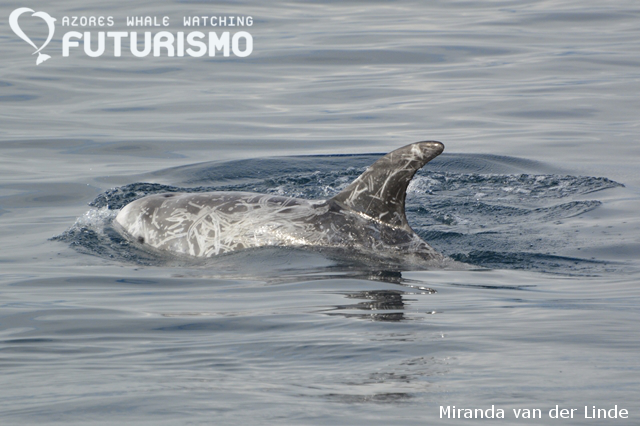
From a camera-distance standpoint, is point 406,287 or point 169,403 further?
point 406,287

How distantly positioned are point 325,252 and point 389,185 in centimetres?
98

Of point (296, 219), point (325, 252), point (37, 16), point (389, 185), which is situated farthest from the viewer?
point (37, 16)

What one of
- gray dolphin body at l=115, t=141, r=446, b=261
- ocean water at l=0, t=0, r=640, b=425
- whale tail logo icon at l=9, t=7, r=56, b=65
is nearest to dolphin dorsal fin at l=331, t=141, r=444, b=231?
gray dolphin body at l=115, t=141, r=446, b=261

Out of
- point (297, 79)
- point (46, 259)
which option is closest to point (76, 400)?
point (46, 259)

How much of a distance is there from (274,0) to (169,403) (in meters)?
30.7

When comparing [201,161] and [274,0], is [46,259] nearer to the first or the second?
[201,161]

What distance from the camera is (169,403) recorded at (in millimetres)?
5395

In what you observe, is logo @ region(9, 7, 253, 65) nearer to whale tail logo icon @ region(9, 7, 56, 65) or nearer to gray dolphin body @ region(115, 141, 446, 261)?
whale tail logo icon @ region(9, 7, 56, 65)

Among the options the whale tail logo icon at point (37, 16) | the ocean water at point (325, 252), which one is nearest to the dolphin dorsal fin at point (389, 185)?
the ocean water at point (325, 252)

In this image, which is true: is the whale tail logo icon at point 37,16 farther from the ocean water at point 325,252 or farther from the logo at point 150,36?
the ocean water at point 325,252

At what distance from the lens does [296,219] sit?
10.0 metres

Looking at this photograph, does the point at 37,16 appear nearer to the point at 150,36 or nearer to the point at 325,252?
the point at 150,36

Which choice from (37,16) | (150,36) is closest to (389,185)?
(150,36)

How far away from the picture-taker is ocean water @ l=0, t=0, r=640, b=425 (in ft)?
18.6
